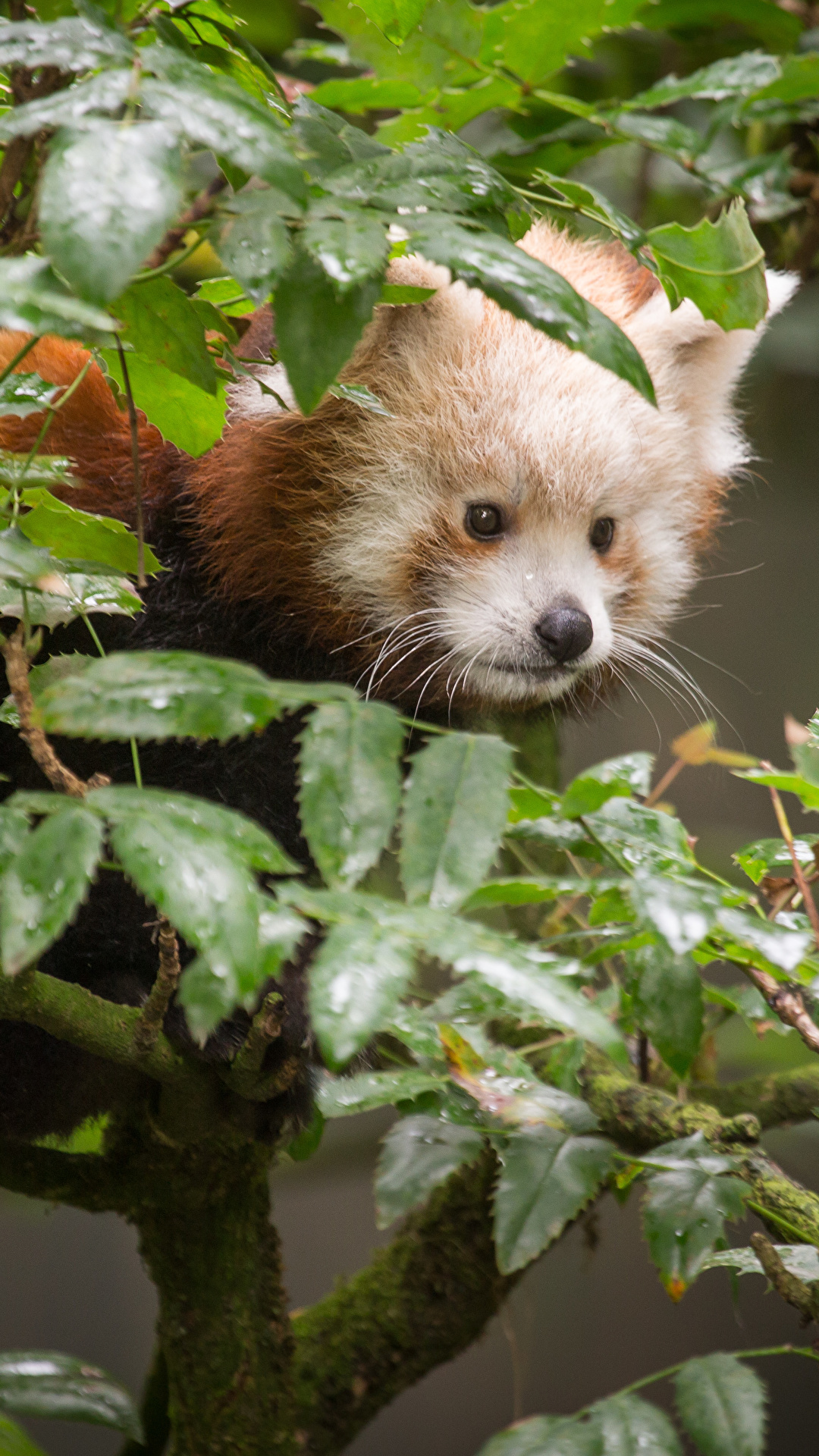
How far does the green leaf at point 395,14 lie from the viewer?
91 cm

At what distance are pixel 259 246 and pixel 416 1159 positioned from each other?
0.61 meters

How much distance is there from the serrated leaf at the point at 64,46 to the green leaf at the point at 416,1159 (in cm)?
69

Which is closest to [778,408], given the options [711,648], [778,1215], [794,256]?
[711,648]

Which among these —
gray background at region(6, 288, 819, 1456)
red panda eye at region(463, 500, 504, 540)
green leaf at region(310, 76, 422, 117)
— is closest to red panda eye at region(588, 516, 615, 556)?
red panda eye at region(463, 500, 504, 540)

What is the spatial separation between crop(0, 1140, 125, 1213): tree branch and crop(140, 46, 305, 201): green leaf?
1.08m

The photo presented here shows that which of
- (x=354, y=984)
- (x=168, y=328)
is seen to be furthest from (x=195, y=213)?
(x=354, y=984)

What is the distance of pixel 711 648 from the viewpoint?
9.19 ft

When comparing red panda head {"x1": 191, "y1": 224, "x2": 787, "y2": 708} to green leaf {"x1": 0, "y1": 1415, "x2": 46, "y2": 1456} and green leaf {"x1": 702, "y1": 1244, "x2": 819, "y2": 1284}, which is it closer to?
green leaf {"x1": 702, "y1": 1244, "x2": 819, "y2": 1284}

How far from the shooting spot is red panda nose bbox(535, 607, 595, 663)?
4.01ft

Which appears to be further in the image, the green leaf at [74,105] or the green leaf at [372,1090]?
the green leaf at [372,1090]

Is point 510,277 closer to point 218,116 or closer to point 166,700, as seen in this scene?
point 218,116

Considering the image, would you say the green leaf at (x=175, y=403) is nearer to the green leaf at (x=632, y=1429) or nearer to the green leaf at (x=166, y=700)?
the green leaf at (x=166, y=700)

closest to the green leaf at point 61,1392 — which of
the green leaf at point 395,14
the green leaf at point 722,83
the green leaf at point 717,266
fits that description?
the green leaf at point 717,266

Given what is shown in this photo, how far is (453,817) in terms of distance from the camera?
1.90 feet
